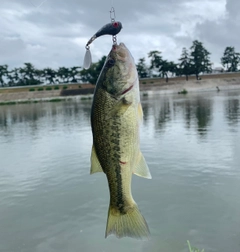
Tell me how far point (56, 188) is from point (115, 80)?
25.2 ft

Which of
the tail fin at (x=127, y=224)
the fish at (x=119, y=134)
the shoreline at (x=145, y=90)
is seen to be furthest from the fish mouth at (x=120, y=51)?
the shoreline at (x=145, y=90)

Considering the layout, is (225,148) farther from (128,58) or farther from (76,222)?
(128,58)

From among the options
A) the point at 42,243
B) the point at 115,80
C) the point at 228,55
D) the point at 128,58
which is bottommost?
the point at 42,243

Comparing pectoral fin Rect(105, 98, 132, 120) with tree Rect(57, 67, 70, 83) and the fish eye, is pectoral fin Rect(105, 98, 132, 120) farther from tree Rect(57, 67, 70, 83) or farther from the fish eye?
tree Rect(57, 67, 70, 83)

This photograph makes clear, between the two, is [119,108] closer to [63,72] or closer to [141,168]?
[141,168]

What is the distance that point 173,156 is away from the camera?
39.3 feet

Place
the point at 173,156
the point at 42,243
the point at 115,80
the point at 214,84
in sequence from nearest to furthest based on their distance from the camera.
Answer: the point at 115,80 < the point at 42,243 < the point at 173,156 < the point at 214,84

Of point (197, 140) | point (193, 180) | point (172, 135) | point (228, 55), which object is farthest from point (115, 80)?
point (228, 55)

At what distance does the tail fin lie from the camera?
2.60 m

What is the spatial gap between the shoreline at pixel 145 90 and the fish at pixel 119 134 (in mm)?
62025

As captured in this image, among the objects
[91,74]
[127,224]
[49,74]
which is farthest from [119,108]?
[49,74]

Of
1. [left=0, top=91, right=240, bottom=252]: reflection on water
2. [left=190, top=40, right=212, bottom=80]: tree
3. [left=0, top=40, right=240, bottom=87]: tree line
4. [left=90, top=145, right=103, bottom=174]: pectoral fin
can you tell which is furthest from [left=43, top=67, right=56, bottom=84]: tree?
[left=90, top=145, right=103, bottom=174]: pectoral fin

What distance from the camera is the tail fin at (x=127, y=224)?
2600 millimetres

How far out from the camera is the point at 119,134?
98.0 inches
